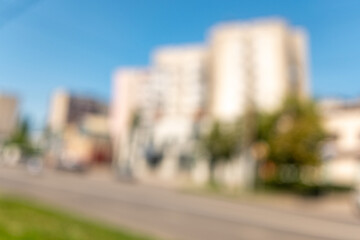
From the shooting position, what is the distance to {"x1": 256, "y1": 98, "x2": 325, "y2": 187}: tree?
2430 centimetres

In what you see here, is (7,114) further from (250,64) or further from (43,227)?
(43,227)

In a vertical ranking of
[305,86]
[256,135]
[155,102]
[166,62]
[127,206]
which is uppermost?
[166,62]

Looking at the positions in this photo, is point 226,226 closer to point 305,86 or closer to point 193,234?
point 193,234

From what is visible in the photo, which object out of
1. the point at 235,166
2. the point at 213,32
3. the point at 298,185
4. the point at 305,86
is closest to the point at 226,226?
the point at 298,185

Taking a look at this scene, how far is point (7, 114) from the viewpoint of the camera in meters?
72.0

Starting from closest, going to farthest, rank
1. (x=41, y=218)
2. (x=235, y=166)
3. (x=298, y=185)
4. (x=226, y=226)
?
(x=41, y=218), (x=226, y=226), (x=298, y=185), (x=235, y=166)

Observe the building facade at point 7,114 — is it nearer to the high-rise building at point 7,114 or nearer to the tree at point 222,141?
the high-rise building at point 7,114

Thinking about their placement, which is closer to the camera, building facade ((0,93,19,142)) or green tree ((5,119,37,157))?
green tree ((5,119,37,157))

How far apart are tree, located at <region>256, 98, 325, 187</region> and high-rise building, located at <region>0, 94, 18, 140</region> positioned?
186ft

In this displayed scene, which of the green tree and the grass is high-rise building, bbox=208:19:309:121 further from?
the grass

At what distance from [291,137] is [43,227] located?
68.8 feet

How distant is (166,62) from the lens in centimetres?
6712

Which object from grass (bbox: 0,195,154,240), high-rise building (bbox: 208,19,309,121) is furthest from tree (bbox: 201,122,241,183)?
grass (bbox: 0,195,154,240)

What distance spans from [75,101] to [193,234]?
103m
